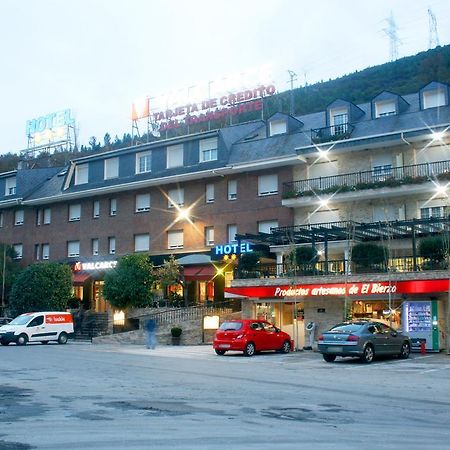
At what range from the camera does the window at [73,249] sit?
50.3 metres

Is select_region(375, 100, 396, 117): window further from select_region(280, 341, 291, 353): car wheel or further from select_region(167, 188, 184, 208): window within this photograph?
select_region(280, 341, 291, 353): car wheel

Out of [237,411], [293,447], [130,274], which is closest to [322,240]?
[130,274]

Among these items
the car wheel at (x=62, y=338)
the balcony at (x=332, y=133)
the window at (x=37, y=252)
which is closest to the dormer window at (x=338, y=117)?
the balcony at (x=332, y=133)

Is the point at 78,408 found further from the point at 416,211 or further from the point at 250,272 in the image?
the point at 416,211

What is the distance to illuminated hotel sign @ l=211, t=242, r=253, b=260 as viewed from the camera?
117 ft

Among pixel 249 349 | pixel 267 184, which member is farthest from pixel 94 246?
pixel 249 349

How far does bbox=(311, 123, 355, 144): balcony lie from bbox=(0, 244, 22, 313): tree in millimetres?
24643

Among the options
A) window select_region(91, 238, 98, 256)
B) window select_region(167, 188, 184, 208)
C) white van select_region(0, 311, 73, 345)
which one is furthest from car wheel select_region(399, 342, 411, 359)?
window select_region(91, 238, 98, 256)

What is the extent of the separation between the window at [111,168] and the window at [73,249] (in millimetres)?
5757

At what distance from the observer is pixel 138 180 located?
4581 centimetres

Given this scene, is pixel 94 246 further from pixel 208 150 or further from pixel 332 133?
pixel 332 133

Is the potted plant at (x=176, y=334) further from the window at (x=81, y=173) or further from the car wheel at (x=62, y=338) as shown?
the window at (x=81, y=173)

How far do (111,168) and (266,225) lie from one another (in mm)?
14337

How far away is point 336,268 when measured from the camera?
33.0 meters
